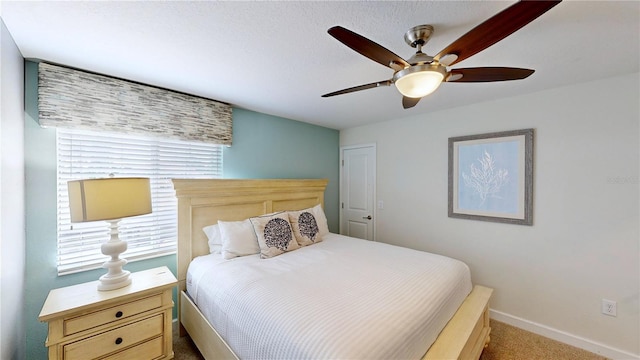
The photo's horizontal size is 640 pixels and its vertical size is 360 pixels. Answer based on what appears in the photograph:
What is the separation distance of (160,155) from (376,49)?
2194 mm

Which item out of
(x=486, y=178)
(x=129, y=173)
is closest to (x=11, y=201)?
(x=129, y=173)

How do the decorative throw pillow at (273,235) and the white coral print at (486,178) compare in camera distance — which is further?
the white coral print at (486,178)

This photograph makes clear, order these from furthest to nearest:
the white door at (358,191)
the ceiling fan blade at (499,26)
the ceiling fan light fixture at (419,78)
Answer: the white door at (358,191)
the ceiling fan light fixture at (419,78)
the ceiling fan blade at (499,26)

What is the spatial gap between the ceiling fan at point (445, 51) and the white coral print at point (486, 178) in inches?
57.0

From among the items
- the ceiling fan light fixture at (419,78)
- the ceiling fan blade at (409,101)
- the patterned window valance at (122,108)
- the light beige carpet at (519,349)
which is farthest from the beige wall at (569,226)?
the patterned window valance at (122,108)

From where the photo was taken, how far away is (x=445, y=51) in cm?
121

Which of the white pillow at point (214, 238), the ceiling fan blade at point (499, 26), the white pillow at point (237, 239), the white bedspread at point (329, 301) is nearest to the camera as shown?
the ceiling fan blade at point (499, 26)

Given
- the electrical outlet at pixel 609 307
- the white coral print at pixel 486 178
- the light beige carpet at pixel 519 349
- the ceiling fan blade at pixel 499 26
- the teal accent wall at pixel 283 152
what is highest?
the ceiling fan blade at pixel 499 26

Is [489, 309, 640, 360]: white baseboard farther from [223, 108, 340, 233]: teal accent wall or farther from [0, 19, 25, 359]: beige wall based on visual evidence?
[0, 19, 25, 359]: beige wall

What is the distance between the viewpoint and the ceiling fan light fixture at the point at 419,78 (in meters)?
1.28

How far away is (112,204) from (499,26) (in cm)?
231

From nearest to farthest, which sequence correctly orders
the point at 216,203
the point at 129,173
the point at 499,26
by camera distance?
the point at 499,26
the point at 129,173
the point at 216,203

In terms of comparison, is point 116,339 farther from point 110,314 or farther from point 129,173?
point 129,173

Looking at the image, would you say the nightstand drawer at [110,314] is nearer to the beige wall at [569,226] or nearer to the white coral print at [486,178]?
the beige wall at [569,226]
